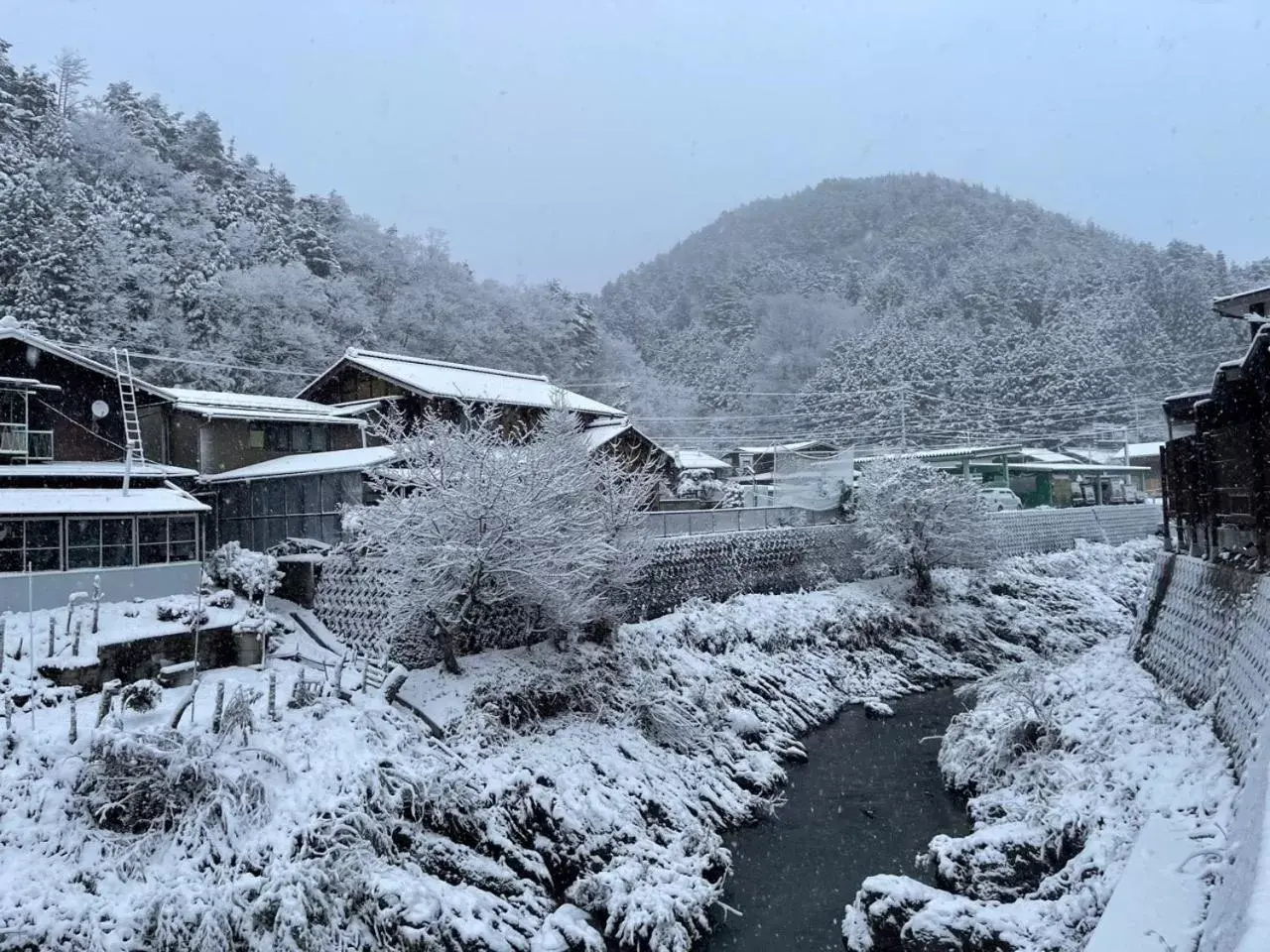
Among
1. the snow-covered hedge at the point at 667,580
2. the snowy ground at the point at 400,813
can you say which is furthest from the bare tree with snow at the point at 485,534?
the snowy ground at the point at 400,813

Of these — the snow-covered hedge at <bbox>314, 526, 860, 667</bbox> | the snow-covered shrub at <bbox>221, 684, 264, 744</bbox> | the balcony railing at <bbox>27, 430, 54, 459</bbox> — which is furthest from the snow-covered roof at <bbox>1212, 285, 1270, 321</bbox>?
the balcony railing at <bbox>27, 430, 54, 459</bbox>

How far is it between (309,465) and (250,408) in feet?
14.0

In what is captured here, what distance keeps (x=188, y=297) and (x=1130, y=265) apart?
2379 inches

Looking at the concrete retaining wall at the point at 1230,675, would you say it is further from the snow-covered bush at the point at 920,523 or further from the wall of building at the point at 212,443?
the wall of building at the point at 212,443

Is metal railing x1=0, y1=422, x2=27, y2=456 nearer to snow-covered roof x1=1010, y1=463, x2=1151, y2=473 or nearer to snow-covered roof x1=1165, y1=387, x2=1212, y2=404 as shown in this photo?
snow-covered roof x1=1165, y1=387, x2=1212, y2=404

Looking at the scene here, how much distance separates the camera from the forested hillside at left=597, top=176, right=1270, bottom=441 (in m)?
45.2

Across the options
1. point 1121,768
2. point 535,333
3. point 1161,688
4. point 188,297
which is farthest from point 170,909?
point 535,333

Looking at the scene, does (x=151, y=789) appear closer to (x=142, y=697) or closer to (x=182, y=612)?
(x=142, y=697)

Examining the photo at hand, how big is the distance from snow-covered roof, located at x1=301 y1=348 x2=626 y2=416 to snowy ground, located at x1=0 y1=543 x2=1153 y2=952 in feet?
34.7

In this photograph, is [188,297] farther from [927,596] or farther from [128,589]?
[927,596]

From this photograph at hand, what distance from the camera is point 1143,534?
36.6 metres

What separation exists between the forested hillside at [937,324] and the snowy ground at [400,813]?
24.7m

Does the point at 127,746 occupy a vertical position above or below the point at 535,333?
below

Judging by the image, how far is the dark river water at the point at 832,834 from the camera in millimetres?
9852
